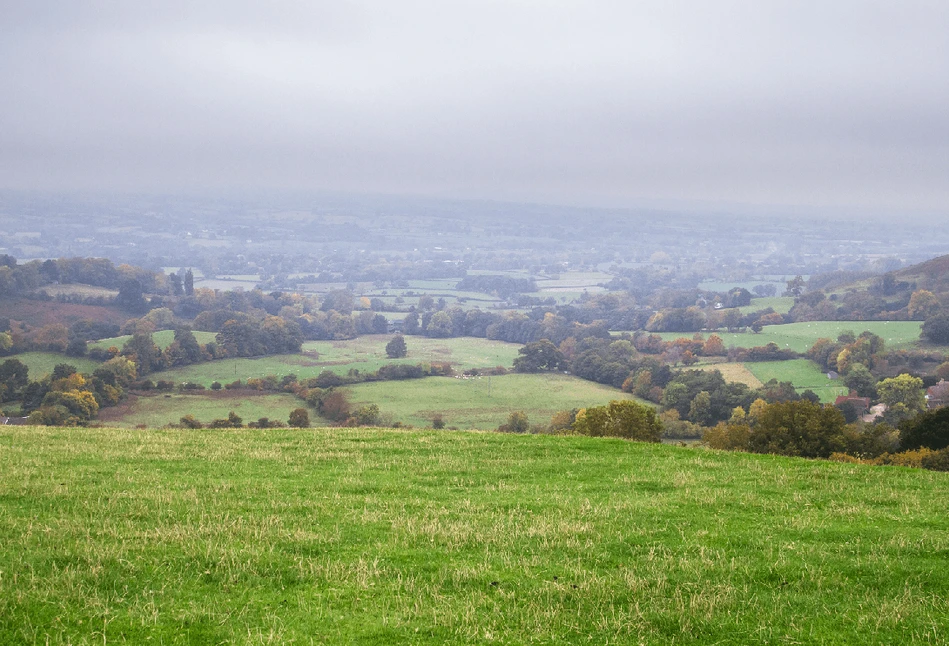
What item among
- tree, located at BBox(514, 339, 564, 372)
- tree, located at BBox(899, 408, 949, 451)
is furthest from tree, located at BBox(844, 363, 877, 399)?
tree, located at BBox(899, 408, 949, 451)

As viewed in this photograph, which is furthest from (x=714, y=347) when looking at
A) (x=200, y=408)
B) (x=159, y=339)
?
(x=159, y=339)

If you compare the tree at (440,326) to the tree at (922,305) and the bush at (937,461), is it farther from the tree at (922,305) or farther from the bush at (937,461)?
the bush at (937,461)

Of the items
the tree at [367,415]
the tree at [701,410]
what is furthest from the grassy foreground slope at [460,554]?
the tree at [701,410]

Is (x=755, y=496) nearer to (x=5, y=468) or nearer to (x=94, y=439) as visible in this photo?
(x=5, y=468)

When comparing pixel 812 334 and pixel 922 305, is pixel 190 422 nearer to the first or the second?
pixel 812 334

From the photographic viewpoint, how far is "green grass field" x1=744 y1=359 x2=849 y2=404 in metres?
94.0

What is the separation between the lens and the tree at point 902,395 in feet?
267

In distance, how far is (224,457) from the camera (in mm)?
22500

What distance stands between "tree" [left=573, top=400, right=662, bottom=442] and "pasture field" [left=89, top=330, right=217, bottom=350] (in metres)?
→ 90.0

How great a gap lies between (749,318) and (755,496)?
158086mm

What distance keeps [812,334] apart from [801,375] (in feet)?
108

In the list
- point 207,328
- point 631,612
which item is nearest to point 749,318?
point 207,328

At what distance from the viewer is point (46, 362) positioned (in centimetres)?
10188

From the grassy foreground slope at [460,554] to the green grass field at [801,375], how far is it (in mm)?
78836
